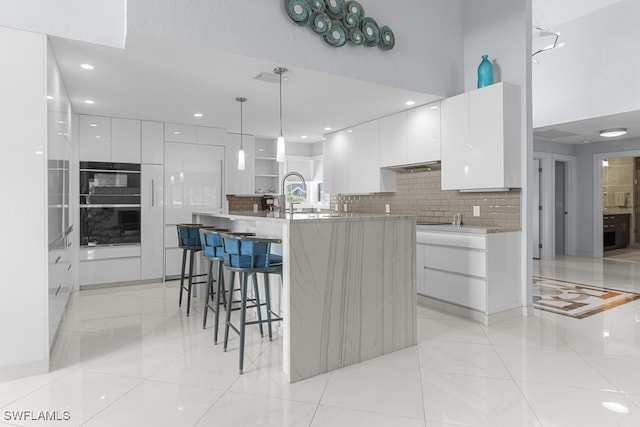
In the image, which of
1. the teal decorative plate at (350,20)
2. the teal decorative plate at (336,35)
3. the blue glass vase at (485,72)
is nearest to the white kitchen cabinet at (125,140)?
the teal decorative plate at (336,35)

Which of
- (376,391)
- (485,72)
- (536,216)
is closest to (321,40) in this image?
(485,72)

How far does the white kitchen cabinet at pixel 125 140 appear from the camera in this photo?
523 centimetres

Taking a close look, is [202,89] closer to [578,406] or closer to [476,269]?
[476,269]

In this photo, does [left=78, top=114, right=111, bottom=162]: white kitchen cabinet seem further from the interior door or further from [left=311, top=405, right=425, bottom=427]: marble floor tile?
the interior door

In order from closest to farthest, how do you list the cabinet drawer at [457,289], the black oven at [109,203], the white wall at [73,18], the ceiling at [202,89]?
the white wall at [73,18], the ceiling at [202,89], the cabinet drawer at [457,289], the black oven at [109,203]

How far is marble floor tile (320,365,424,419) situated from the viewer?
2.18 m

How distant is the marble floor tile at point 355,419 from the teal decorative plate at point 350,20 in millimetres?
3240

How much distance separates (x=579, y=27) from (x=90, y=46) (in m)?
6.93

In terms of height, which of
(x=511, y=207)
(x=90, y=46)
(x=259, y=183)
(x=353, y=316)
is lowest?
(x=353, y=316)

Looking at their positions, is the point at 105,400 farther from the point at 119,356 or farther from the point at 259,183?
the point at 259,183

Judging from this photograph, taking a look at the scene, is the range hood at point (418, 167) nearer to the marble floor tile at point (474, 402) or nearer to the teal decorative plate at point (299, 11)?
the teal decorative plate at point (299, 11)

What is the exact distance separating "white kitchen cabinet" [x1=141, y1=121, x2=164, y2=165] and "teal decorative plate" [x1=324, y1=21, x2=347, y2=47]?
321 cm

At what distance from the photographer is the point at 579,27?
239 inches

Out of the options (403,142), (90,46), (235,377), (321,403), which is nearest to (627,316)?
(403,142)
